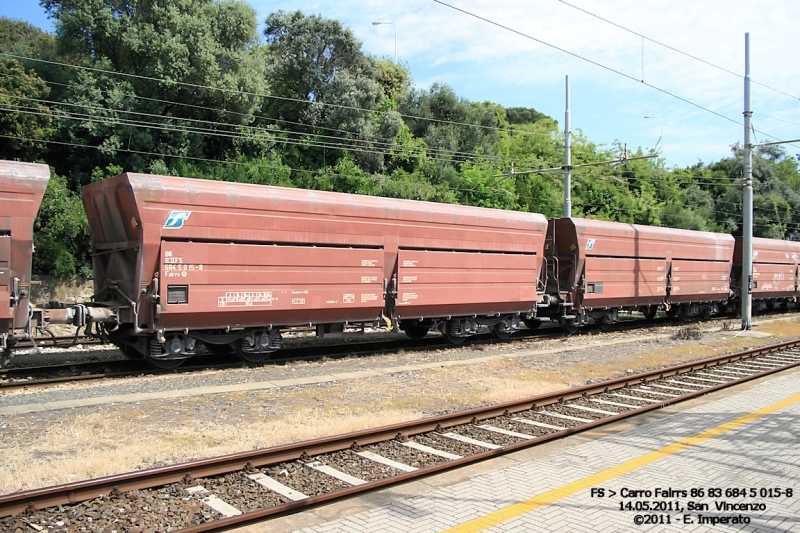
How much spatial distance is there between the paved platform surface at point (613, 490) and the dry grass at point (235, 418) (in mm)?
2213

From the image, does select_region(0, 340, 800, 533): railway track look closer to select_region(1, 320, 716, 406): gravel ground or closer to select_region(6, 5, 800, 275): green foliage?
select_region(1, 320, 716, 406): gravel ground

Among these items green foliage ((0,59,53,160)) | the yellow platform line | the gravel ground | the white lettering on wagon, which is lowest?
the gravel ground

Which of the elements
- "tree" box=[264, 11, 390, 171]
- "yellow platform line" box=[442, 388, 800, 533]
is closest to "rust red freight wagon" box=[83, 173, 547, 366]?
"yellow platform line" box=[442, 388, 800, 533]

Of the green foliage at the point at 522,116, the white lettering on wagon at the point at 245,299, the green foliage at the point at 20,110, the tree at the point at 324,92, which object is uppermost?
the green foliage at the point at 522,116

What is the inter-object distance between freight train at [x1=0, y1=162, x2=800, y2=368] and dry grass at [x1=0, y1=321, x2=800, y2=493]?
2492 millimetres

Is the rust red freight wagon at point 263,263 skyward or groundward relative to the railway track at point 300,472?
skyward

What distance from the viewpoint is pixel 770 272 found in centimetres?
2827

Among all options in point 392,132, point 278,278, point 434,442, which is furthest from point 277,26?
point 434,442

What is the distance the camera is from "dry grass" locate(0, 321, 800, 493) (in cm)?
645

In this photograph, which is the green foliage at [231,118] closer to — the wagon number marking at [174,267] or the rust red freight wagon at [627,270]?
the rust red freight wagon at [627,270]

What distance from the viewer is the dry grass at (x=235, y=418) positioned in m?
6.45

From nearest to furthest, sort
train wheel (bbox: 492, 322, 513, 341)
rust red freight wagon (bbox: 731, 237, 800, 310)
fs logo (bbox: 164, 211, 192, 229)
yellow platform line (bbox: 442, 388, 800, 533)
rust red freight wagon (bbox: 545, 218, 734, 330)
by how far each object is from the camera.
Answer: yellow platform line (bbox: 442, 388, 800, 533), fs logo (bbox: 164, 211, 192, 229), train wheel (bbox: 492, 322, 513, 341), rust red freight wagon (bbox: 545, 218, 734, 330), rust red freight wagon (bbox: 731, 237, 800, 310)

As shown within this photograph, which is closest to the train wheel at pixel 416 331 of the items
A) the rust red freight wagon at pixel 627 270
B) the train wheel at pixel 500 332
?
the train wheel at pixel 500 332

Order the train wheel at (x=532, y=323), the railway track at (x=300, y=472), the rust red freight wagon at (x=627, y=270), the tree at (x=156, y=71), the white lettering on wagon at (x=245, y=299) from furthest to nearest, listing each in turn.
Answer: the tree at (x=156, y=71), the train wheel at (x=532, y=323), the rust red freight wagon at (x=627, y=270), the white lettering on wagon at (x=245, y=299), the railway track at (x=300, y=472)
